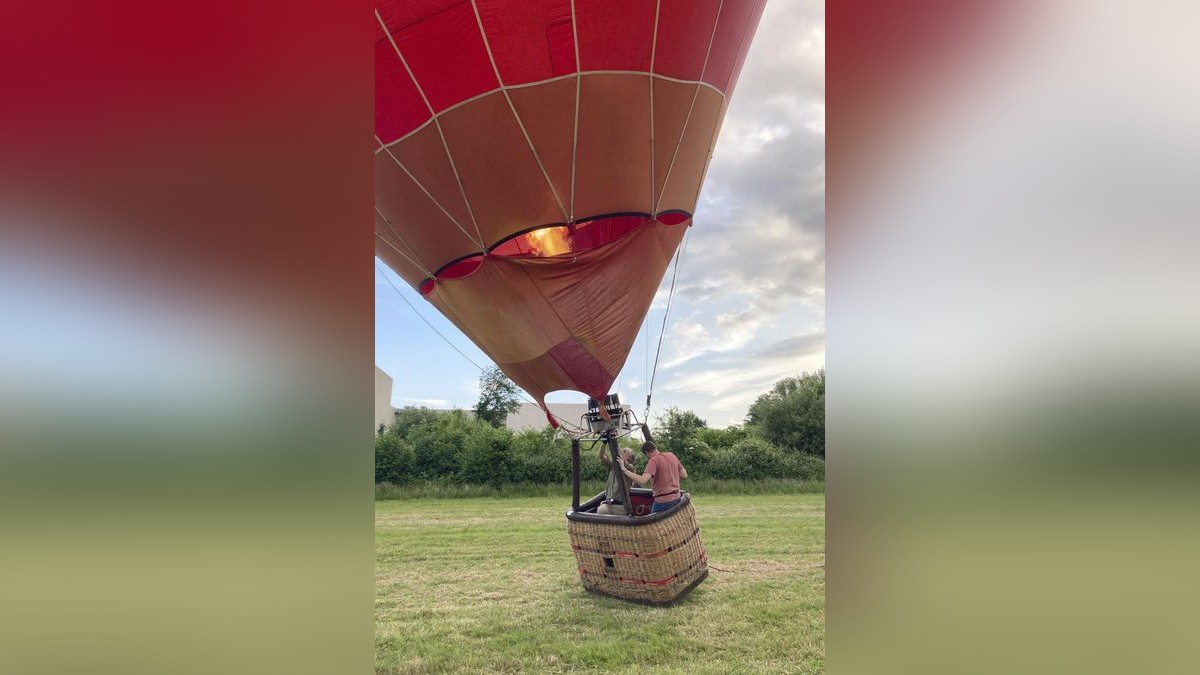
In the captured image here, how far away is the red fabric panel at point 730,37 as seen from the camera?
10.6 ft

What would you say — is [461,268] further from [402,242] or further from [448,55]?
[448,55]

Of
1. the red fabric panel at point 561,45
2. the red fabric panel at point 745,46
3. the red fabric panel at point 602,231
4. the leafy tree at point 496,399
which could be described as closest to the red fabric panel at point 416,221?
the red fabric panel at point 602,231

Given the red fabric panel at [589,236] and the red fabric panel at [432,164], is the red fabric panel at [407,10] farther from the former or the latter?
the red fabric panel at [589,236]

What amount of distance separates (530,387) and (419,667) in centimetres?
204

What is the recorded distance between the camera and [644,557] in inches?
168

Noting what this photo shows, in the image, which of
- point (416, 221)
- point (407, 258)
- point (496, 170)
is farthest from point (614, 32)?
point (407, 258)

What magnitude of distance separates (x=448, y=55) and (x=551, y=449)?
33.2 feet

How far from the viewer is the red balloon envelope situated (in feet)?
9.22

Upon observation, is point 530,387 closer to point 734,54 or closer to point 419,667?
point 419,667

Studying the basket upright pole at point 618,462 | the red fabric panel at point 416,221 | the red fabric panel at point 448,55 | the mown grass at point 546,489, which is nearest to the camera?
the red fabric panel at point 448,55

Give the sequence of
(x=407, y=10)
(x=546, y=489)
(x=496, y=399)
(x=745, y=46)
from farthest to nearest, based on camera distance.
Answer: (x=496, y=399)
(x=546, y=489)
(x=745, y=46)
(x=407, y=10)

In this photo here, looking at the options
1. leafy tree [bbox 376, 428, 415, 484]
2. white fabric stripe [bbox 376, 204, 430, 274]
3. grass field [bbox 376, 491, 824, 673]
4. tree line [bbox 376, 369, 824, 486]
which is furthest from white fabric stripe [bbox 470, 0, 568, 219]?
leafy tree [bbox 376, 428, 415, 484]
